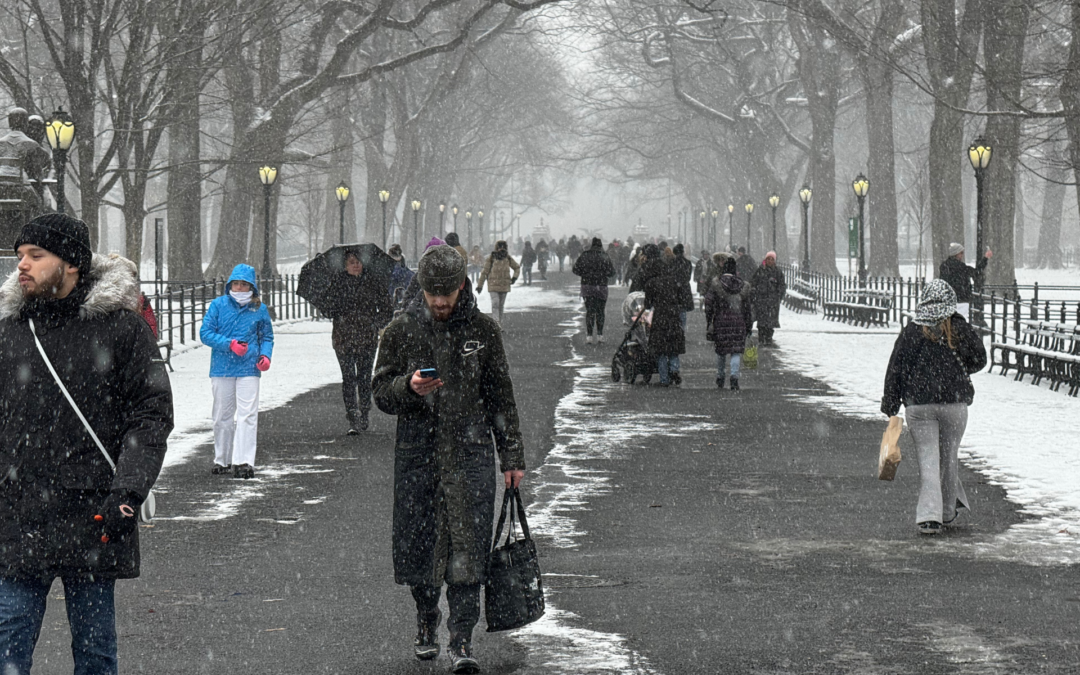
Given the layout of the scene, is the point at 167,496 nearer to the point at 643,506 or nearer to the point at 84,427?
the point at 643,506

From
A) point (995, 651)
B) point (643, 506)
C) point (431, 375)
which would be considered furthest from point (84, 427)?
point (643, 506)

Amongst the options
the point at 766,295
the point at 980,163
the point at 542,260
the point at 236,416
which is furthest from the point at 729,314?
the point at 542,260

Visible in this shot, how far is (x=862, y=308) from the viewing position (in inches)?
1312

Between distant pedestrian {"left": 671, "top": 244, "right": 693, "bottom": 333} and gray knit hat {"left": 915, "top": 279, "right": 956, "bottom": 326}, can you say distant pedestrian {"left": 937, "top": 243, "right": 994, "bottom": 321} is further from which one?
gray knit hat {"left": 915, "top": 279, "right": 956, "bottom": 326}

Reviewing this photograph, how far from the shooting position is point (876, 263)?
160ft

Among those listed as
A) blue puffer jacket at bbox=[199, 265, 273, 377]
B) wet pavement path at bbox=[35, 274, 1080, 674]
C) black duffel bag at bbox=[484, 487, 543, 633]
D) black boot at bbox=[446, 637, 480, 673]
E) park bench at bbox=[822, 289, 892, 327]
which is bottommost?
wet pavement path at bbox=[35, 274, 1080, 674]

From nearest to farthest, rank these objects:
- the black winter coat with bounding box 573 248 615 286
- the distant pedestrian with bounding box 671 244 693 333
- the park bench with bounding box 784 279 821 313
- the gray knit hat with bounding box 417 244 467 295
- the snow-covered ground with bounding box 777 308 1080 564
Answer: the gray knit hat with bounding box 417 244 467 295
the snow-covered ground with bounding box 777 308 1080 564
the distant pedestrian with bounding box 671 244 693 333
the black winter coat with bounding box 573 248 615 286
the park bench with bounding box 784 279 821 313

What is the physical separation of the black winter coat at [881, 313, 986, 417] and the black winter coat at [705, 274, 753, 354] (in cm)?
881

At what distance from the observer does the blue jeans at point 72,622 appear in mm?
4859

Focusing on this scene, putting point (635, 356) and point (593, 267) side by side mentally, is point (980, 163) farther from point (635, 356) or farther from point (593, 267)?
point (635, 356)

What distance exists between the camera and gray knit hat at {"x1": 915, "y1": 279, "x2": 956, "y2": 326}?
31.9 feet

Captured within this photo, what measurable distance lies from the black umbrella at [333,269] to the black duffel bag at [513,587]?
8080 mm

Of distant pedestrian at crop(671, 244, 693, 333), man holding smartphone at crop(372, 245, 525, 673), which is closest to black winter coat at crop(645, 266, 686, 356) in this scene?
distant pedestrian at crop(671, 244, 693, 333)

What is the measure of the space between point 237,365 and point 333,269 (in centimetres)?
241
